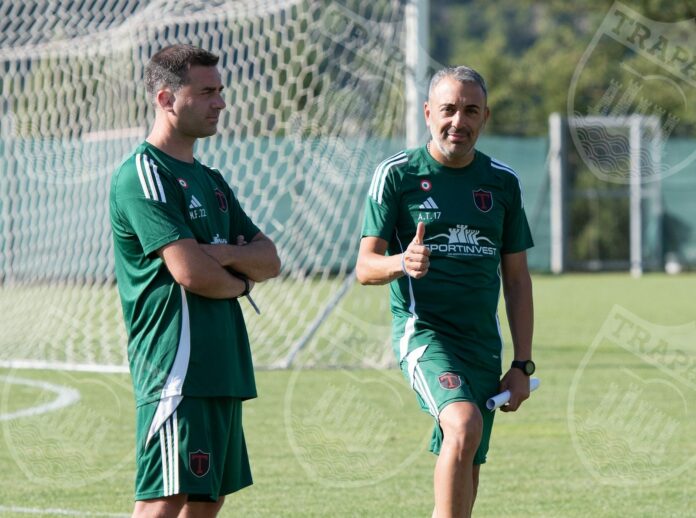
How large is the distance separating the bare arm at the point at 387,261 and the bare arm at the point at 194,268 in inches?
29.2

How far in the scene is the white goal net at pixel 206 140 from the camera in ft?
41.6

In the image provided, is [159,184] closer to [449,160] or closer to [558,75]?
[449,160]

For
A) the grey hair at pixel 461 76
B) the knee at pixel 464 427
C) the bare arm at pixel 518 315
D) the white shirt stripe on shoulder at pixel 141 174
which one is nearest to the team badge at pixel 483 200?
the bare arm at pixel 518 315

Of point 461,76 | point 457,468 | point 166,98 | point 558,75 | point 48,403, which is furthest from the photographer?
point 558,75

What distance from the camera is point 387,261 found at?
475 centimetres

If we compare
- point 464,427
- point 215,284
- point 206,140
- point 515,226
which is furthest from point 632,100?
point 215,284

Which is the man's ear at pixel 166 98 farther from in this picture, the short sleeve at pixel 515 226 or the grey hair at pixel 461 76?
the short sleeve at pixel 515 226

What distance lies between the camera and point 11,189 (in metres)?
16.5

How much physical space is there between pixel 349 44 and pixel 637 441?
595cm

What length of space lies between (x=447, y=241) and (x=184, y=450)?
1497 millimetres

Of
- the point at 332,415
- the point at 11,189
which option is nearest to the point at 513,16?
the point at 11,189

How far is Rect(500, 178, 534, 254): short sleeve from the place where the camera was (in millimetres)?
5152

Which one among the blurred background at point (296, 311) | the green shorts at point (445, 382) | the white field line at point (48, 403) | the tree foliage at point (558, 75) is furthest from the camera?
the tree foliage at point (558, 75)

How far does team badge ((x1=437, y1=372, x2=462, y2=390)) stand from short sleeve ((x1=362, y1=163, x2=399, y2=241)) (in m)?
0.61
